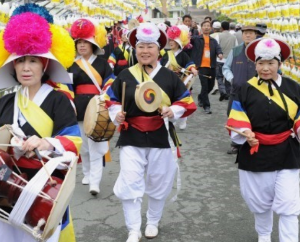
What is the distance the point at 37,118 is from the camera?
2934 millimetres

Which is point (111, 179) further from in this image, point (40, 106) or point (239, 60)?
point (40, 106)

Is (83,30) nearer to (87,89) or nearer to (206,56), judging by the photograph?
(87,89)

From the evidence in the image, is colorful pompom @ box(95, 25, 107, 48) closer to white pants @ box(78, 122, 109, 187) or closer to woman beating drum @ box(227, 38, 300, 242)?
white pants @ box(78, 122, 109, 187)

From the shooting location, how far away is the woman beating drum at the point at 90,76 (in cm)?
551

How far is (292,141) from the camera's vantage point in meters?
3.96

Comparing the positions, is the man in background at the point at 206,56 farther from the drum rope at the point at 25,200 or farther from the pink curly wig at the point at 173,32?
the drum rope at the point at 25,200

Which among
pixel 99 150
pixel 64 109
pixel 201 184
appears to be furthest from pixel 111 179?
pixel 64 109

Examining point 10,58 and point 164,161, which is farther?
point 164,161

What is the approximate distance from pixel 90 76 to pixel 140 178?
171cm

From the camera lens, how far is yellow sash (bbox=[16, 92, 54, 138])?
9.60ft

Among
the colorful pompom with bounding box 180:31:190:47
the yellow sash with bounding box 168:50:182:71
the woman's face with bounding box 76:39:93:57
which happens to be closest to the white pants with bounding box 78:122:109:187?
the woman's face with bounding box 76:39:93:57

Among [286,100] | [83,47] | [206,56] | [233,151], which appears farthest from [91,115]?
[206,56]

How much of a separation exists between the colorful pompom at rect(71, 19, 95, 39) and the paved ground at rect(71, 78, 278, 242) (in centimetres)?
183

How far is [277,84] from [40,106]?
6.59 feet
